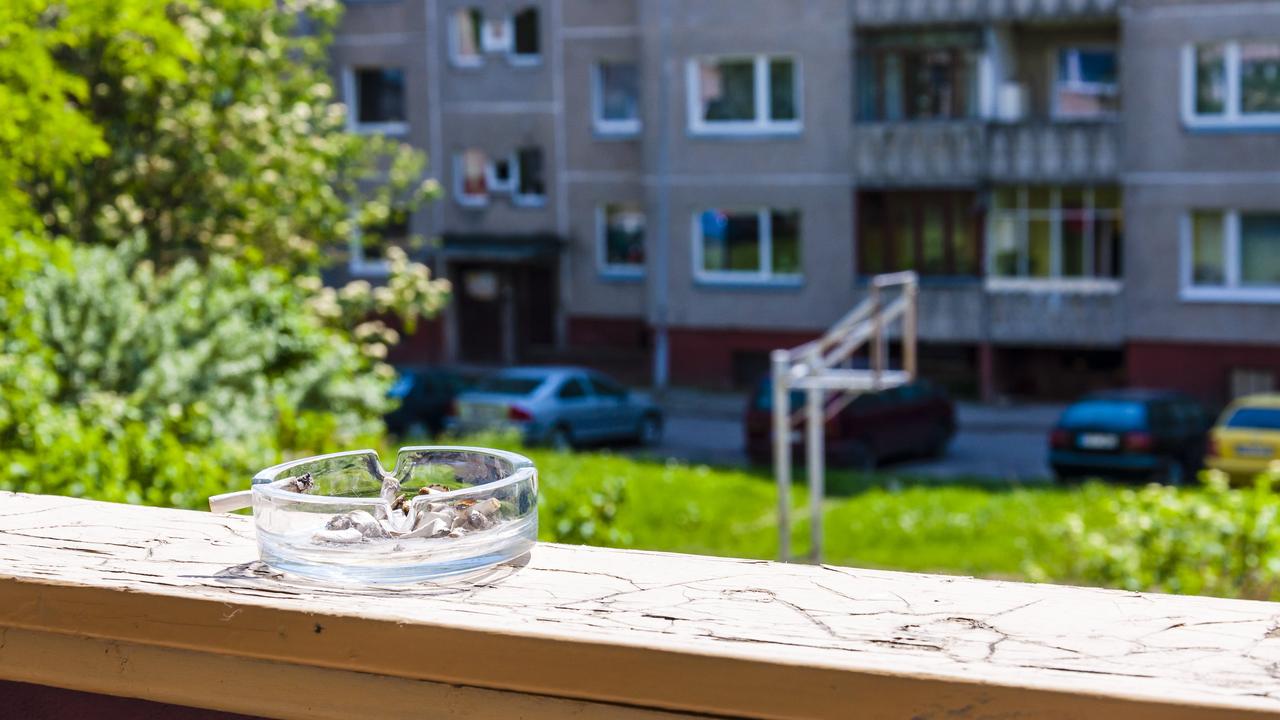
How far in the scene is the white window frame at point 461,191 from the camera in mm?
40812

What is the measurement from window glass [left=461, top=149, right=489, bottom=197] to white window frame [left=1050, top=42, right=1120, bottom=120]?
522 inches

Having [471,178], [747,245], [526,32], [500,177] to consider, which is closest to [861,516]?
[747,245]

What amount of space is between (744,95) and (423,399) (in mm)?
Answer: 10226

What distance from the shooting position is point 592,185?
3928 cm

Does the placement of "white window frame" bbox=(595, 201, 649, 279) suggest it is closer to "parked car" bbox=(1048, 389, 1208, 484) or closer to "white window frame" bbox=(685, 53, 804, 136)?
"white window frame" bbox=(685, 53, 804, 136)

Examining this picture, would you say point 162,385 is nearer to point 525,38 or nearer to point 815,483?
point 815,483

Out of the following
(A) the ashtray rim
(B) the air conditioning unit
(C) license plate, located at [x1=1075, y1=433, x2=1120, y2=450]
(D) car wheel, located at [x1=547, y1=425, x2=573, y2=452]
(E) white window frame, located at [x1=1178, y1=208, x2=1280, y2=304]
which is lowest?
(D) car wheel, located at [x1=547, y1=425, x2=573, y2=452]

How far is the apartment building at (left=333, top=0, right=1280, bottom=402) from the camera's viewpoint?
105 ft

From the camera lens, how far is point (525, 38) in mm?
39969

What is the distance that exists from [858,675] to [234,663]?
92 centimetres

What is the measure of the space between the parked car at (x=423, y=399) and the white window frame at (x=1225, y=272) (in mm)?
13147

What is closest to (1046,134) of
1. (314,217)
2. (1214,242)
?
(1214,242)

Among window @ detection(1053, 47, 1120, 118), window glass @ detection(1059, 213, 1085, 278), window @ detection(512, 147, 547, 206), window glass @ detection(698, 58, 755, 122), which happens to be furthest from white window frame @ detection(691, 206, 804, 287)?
window @ detection(1053, 47, 1120, 118)

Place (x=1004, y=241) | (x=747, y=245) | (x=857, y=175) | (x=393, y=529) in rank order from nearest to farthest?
(x=393, y=529) < (x=1004, y=241) < (x=857, y=175) < (x=747, y=245)
